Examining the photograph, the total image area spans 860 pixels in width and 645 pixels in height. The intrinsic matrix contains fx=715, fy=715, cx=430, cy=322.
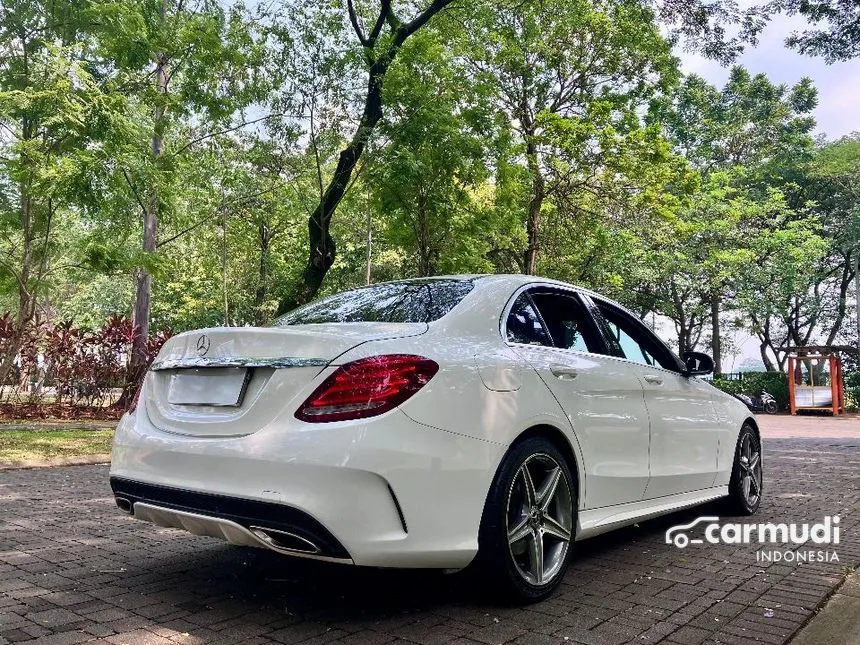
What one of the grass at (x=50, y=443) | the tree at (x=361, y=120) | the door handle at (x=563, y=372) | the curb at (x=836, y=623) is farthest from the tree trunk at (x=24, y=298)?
the curb at (x=836, y=623)

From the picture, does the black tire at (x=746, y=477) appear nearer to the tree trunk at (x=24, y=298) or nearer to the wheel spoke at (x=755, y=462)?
the wheel spoke at (x=755, y=462)

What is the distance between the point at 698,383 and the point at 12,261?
42.7 ft

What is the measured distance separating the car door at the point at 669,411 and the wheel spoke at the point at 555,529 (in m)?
0.97

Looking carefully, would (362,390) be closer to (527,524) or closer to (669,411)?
(527,524)

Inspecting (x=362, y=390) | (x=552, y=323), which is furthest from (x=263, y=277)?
(x=362, y=390)

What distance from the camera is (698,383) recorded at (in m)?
5.25

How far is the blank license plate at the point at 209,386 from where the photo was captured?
3.10 meters

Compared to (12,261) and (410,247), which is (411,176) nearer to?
(410,247)

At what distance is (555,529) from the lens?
354 cm

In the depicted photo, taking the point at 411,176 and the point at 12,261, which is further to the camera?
the point at 12,261

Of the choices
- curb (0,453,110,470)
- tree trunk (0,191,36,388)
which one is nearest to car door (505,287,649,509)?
curb (0,453,110,470)

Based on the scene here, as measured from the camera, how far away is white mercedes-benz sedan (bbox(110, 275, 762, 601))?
2795mm

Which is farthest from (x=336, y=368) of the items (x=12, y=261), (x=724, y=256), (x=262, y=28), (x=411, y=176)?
(x=724, y=256)

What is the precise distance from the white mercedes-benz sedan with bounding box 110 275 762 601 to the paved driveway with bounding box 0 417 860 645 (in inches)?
11.7
